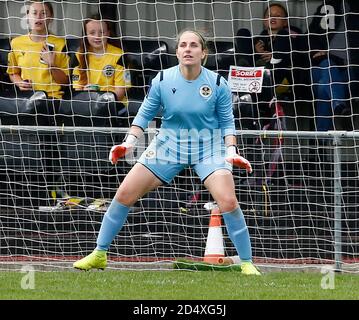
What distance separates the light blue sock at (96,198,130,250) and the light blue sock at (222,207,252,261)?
2.71 ft

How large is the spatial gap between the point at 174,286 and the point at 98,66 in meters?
3.69

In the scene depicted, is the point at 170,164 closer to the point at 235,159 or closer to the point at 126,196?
the point at 126,196

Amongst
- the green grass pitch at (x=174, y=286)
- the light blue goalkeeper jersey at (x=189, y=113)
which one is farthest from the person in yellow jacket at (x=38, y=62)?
the light blue goalkeeper jersey at (x=189, y=113)

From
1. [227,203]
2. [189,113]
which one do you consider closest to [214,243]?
[227,203]

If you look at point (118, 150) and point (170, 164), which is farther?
point (170, 164)

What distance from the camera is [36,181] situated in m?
12.2

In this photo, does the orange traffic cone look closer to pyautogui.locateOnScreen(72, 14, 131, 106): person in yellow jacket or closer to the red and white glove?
the red and white glove

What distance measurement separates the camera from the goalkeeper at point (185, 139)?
34.7ft

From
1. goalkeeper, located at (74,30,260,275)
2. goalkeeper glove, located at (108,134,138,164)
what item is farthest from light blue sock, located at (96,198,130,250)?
goalkeeper glove, located at (108,134,138,164)

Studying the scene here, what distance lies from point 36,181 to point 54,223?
43 centimetres

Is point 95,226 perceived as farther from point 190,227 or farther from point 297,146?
point 297,146

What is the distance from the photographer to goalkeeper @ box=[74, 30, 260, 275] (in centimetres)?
1056

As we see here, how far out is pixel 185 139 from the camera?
421 inches
